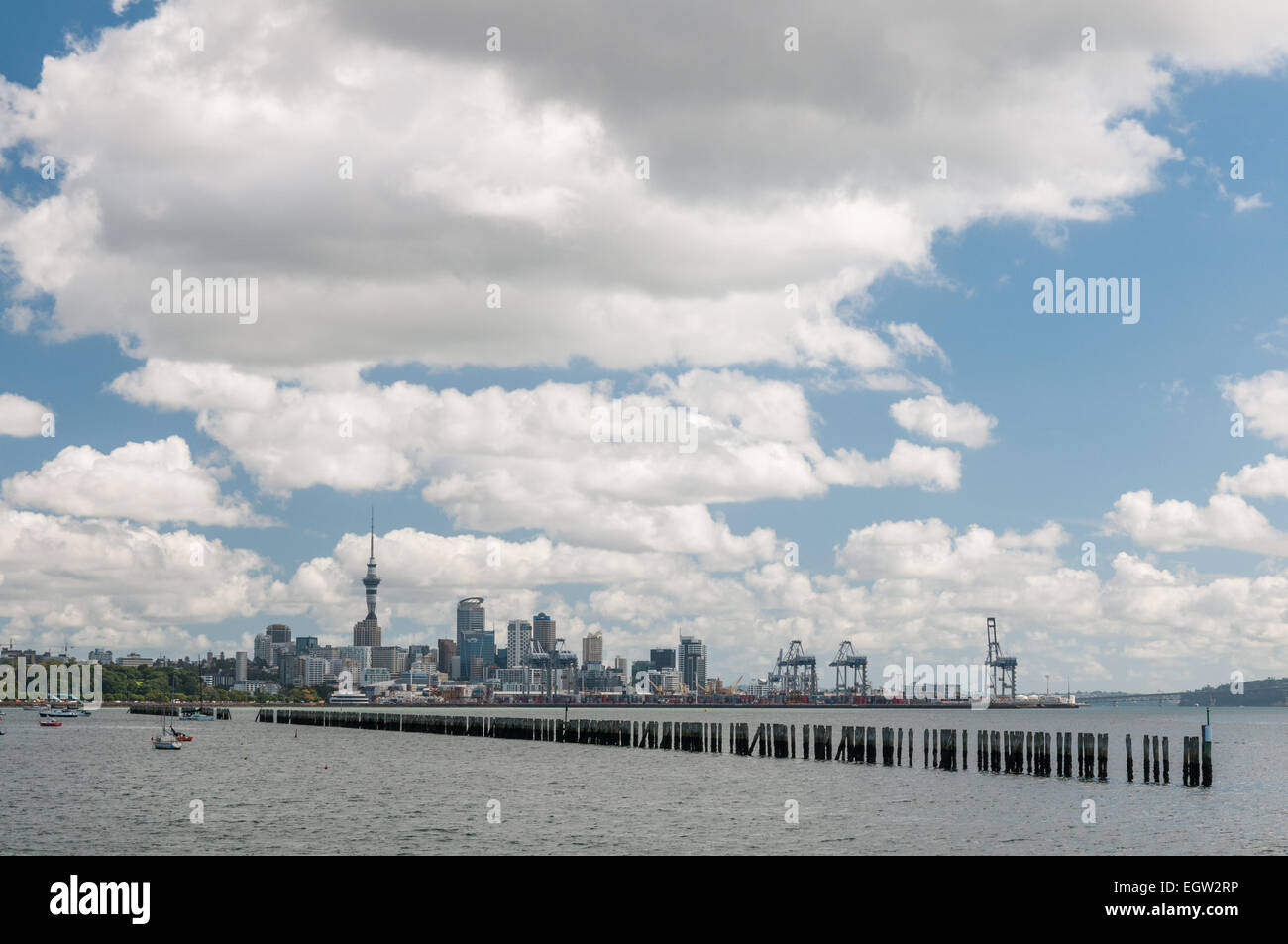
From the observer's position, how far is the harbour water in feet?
162

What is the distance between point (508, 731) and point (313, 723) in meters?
64.5

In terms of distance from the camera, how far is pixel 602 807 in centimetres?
6303

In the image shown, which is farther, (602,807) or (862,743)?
(862,743)

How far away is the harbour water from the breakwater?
5.54ft

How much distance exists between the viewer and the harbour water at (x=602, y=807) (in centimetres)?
4941

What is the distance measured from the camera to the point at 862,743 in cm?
9788

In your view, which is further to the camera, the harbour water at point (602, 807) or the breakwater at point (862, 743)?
the breakwater at point (862, 743)

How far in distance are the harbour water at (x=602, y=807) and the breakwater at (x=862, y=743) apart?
66.5 inches

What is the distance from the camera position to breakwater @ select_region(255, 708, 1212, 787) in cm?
7738

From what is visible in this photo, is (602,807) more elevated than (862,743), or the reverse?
(602,807)

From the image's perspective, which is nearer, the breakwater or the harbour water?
the harbour water

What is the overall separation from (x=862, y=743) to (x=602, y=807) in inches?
1592
